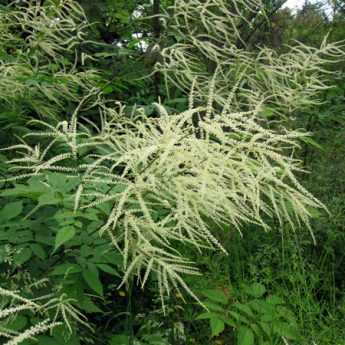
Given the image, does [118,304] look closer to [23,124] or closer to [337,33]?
[23,124]

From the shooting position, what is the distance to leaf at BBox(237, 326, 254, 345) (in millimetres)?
2496

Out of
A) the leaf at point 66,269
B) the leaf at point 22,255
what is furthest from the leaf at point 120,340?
the leaf at point 22,255

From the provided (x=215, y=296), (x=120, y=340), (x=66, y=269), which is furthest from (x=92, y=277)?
(x=215, y=296)

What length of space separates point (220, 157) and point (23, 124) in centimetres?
187

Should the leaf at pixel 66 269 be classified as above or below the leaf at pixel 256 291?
above

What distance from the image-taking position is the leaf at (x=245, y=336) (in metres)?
2.50

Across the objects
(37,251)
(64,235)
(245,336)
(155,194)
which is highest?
(155,194)

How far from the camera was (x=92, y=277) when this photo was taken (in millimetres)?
2139

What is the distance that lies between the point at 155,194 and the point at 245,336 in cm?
83

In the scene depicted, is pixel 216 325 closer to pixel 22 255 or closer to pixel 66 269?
pixel 66 269

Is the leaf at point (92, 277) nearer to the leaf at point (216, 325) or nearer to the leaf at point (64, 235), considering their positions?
the leaf at point (64, 235)

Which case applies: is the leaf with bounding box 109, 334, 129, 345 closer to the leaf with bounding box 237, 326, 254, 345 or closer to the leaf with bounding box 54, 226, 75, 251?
the leaf with bounding box 237, 326, 254, 345

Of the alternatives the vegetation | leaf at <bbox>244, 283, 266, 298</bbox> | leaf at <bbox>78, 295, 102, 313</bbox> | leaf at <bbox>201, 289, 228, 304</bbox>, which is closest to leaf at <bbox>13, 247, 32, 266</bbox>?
the vegetation

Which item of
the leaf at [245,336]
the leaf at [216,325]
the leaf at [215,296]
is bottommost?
the leaf at [245,336]
